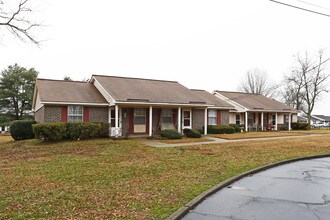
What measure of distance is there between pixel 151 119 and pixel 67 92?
23.4 ft

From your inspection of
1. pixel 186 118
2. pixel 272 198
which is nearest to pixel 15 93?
pixel 186 118

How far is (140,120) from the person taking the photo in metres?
23.8

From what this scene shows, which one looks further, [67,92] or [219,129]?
[219,129]

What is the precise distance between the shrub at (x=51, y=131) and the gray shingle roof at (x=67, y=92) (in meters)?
2.22

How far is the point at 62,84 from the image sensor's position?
24812mm

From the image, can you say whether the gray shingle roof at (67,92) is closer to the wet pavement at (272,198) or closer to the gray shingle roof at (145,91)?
the gray shingle roof at (145,91)

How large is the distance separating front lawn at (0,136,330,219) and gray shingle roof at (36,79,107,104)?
363 inches

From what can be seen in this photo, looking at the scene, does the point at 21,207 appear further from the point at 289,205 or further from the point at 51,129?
the point at 51,129

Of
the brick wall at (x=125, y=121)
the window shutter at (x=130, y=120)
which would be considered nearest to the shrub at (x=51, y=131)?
the brick wall at (x=125, y=121)

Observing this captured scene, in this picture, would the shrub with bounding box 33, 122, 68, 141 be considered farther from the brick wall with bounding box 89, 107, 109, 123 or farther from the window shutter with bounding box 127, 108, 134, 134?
the window shutter with bounding box 127, 108, 134, 134

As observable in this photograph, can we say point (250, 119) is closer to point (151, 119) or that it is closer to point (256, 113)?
point (256, 113)

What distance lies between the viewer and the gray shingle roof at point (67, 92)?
21.2 m

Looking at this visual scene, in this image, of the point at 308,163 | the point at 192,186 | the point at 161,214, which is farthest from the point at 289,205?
the point at 308,163

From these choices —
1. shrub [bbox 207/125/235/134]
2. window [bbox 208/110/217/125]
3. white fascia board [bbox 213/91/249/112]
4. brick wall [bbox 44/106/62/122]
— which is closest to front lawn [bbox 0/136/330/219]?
brick wall [bbox 44/106/62/122]
